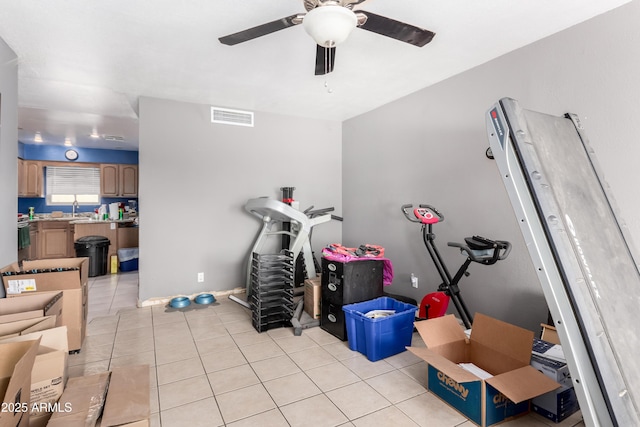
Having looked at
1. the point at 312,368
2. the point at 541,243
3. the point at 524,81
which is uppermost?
the point at 524,81

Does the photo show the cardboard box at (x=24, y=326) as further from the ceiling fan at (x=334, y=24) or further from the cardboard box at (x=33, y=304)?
the ceiling fan at (x=334, y=24)

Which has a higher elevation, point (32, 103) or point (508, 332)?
point (32, 103)

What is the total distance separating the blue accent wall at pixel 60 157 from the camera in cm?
670

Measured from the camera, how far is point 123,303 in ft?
12.9

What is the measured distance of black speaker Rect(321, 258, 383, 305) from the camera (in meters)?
2.85

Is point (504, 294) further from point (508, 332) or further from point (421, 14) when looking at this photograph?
point (421, 14)

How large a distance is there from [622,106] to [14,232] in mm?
4705

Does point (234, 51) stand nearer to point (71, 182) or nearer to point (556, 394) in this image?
point (556, 394)

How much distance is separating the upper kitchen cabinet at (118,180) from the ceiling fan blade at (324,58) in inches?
257

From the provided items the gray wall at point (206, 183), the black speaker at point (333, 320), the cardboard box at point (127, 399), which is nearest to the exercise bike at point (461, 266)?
the black speaker at point (333, 320)

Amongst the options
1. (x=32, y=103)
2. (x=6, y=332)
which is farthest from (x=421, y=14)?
(x=32, y=103)

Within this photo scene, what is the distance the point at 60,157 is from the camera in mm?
6902

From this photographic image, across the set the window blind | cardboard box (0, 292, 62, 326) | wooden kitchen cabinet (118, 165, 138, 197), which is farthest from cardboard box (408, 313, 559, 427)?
the window blind

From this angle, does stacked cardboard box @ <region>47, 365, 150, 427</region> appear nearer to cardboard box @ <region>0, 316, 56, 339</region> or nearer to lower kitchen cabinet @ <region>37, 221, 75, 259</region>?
cardboard box @ <region>0, 316, 56, 339</region>
